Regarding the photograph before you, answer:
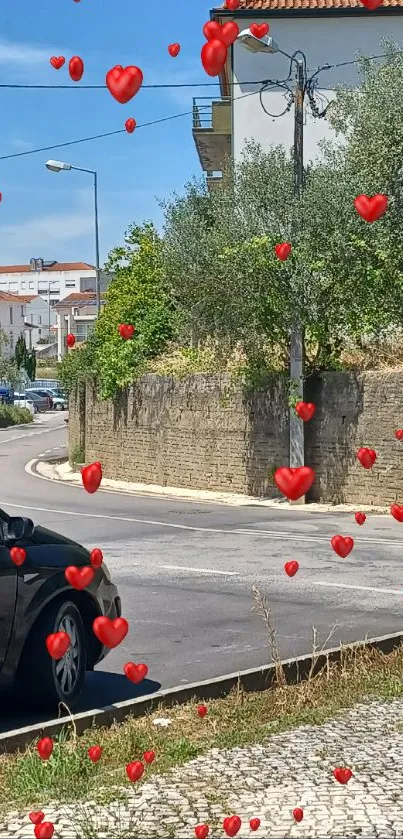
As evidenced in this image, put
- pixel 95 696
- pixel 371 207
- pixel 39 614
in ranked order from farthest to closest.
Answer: pixel 95 696 → pixel 39 614 → pixel 371 207

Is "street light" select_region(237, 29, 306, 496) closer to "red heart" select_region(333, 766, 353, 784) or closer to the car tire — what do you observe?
the car tire

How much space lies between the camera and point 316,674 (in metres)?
7.95

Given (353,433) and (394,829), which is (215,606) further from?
(353,433)

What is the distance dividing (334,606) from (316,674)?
11.9 feet

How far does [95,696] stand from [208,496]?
18.4 m

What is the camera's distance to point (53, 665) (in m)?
7.19

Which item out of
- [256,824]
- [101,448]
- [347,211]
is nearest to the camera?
[256,824]

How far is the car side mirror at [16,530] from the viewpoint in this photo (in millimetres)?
7070

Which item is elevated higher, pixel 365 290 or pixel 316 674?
pixel 365 290

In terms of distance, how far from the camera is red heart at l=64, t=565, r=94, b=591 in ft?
23.7

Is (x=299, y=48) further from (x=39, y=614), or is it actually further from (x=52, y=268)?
(x=52, y=268)

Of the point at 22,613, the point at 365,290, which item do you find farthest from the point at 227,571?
the point at 365,290

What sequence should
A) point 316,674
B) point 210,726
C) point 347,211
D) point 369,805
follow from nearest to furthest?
point 369,805
point 210,726
point 316,674
point 347,211

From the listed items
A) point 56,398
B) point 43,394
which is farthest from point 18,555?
point 56,398
